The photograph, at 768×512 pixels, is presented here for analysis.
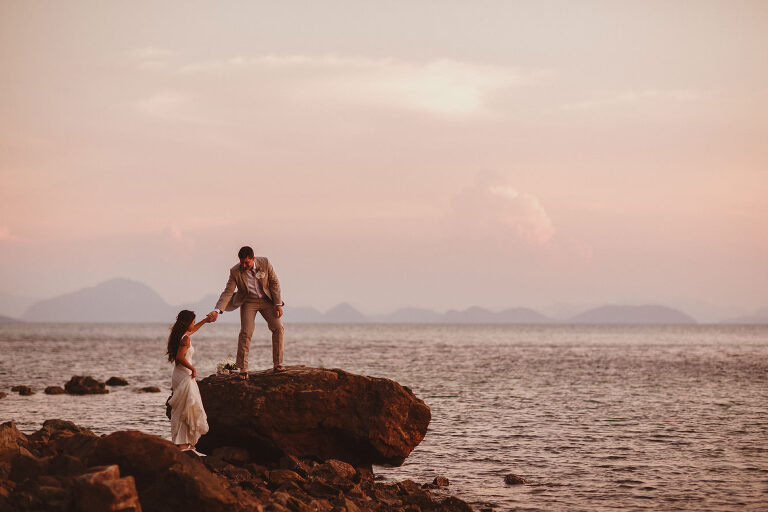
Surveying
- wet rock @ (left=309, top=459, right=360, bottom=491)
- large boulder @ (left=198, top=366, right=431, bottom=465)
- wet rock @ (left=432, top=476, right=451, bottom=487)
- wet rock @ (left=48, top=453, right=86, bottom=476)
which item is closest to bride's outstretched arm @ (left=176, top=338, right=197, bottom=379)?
large boulder @ (left=198, top=366, right=431, bottom=465)

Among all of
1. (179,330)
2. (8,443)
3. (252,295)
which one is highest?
(252,295)

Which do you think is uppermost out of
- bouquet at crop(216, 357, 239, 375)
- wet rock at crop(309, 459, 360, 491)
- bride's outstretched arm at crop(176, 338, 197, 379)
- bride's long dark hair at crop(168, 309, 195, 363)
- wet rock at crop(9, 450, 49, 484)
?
bride's long dark hair at crop(168, 309, 195, 363)

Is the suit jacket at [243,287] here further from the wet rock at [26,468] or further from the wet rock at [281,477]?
the wet rock at [26,468]

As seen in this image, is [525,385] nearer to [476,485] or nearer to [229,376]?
[476,485]

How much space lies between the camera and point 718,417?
3155 centimetres

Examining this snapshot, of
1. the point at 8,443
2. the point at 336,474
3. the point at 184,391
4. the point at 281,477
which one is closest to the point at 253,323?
the point at 184,391

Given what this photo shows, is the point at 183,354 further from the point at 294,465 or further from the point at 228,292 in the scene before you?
the point at 294,465

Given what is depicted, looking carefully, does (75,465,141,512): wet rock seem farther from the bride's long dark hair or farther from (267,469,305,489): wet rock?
(267,469,305,489): wet rock

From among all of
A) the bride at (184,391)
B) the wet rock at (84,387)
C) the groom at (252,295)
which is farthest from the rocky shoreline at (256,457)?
the wet rock at (84,387)

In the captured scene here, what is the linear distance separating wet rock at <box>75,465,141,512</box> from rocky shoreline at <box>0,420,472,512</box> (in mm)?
14

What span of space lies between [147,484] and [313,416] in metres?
6.51

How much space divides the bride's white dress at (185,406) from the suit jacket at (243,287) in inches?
67.4

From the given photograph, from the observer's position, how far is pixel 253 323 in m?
17.3

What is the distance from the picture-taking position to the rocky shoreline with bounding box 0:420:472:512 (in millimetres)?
10930
